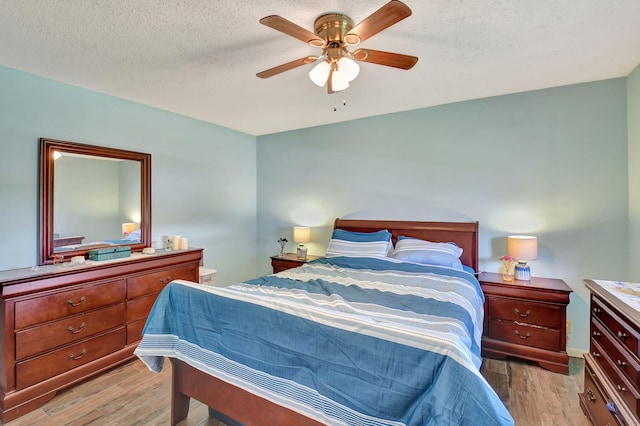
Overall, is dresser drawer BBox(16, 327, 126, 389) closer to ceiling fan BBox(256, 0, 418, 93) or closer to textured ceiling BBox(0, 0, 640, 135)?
textured ceiling BBox(0, 0, 640, 135)

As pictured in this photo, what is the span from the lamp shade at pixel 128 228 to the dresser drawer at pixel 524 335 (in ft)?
12.3

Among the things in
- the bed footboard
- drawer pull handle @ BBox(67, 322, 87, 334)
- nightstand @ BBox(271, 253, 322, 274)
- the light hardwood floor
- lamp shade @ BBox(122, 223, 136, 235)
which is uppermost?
lamp shade @ BBox(122, 223, 136, 235)

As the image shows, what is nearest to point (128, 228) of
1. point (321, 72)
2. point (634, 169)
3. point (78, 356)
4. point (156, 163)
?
point (156, 163)

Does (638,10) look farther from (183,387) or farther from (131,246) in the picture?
(131,246)

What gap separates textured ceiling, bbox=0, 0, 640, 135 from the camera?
166 centimetres

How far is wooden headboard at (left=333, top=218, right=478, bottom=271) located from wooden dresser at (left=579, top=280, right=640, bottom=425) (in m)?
1.26

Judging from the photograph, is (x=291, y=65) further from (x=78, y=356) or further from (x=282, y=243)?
(x=282, y=243)

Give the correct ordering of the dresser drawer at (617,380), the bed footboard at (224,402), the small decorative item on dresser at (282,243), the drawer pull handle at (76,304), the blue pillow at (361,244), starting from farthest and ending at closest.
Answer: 1. the small decorative item on dresser at (282,243)
2. the blue pillow at (361,244)
3. the drawer pull handle at (76,304)
4. the bed footboard at (224,402)
5. the dresser drawer at (617,380)

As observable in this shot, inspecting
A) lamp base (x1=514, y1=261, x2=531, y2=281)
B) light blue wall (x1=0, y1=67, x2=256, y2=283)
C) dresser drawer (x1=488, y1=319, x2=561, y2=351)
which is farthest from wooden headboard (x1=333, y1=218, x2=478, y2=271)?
light blue wall (x1=0, y1=67, x2=256, y2=283)

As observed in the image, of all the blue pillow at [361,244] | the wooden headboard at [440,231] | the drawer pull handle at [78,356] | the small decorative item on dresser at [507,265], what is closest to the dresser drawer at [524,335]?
the small decorative item on dresser at [507,265]

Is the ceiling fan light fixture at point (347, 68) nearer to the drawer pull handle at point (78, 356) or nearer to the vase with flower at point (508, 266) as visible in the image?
the vase with flower at point (508, 266)

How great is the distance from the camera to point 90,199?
9.32ft

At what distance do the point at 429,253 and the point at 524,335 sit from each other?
1058 mm

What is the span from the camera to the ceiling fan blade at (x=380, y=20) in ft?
4.33
